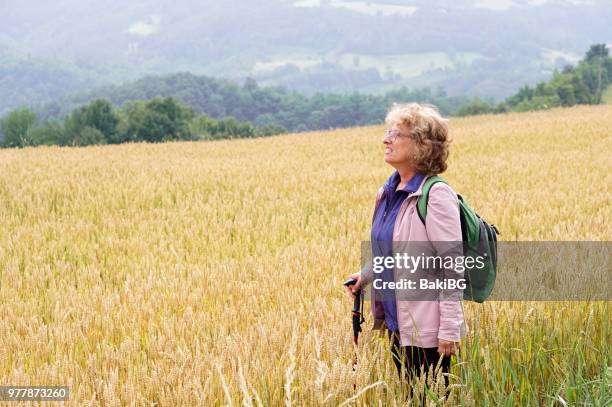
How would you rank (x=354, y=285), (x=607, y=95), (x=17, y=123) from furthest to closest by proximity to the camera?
(x=607, y=95)
(x=17, y=123)
(x=354, y=285)

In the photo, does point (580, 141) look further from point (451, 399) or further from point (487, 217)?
point (451, 399)

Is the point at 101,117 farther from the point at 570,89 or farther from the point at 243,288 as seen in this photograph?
the point at 243,288

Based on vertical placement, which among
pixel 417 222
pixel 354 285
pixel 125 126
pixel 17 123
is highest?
pixel 17 123

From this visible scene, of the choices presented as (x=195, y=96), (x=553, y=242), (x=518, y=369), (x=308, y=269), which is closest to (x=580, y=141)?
(x=553, y=242)

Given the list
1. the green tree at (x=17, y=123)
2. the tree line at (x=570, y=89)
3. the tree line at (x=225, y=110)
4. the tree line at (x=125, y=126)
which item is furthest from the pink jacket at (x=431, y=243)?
the tree line at (x=570, y=89)

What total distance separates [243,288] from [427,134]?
2443 mm

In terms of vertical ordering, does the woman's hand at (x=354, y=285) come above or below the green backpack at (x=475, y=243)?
below

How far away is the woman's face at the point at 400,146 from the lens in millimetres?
2988

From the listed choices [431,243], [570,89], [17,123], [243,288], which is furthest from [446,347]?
[570,89]

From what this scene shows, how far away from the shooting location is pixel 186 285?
5066 mm

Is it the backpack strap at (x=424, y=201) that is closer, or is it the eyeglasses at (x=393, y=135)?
the backpack strap at (x=424, y=201)

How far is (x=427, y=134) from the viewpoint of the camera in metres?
2.97

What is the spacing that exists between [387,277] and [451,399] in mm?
645

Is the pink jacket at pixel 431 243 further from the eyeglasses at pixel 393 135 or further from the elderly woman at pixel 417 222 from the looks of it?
the eyeglasses at pixel 393 135
